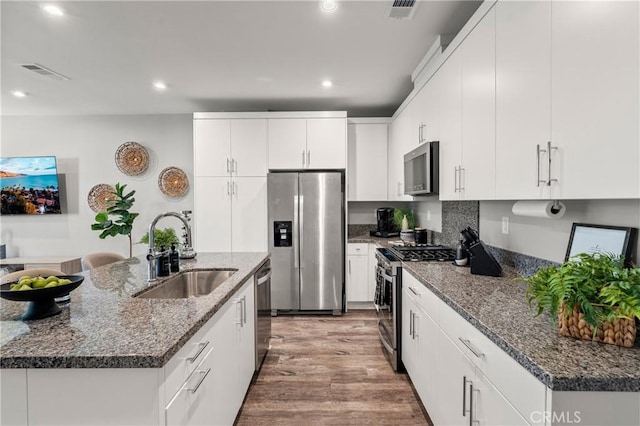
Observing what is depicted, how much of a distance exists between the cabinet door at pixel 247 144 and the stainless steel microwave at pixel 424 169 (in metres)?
1.95

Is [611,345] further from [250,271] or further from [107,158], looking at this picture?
[107,158]

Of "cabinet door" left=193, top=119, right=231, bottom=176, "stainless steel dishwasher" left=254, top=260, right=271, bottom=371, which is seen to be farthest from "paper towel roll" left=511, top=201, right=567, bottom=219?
→ "cabinet door" left=193, top=119, right=231, bottom=176

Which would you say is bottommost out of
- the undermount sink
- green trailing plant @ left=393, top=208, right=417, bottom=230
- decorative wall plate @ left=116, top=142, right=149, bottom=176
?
the undermount sink

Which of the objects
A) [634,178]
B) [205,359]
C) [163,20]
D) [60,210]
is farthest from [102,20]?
[60,210]

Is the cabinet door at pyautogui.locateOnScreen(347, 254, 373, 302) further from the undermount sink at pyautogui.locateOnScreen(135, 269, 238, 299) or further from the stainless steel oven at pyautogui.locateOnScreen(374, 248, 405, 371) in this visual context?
the undermount sink at pyautogui.locateOnScreen(135, 269, 238, 299)

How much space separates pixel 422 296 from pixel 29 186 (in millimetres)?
5673

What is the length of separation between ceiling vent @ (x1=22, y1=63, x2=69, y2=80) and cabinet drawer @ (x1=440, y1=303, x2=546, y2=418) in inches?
162

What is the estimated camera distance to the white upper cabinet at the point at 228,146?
4172 mm

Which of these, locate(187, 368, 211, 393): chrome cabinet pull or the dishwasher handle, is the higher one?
the dishwasher handle

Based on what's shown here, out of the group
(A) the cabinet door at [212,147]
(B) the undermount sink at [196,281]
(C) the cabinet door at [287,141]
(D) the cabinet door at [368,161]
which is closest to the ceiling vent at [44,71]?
(A) the cabinet door at [212,147]

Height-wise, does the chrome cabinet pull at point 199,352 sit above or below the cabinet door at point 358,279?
above

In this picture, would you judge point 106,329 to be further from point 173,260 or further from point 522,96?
point 522,96

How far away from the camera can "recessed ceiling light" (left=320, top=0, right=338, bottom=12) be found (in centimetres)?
211

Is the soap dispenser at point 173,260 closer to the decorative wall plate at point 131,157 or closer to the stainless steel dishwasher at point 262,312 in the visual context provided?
the stainless steel dishwasher at point 262,312
